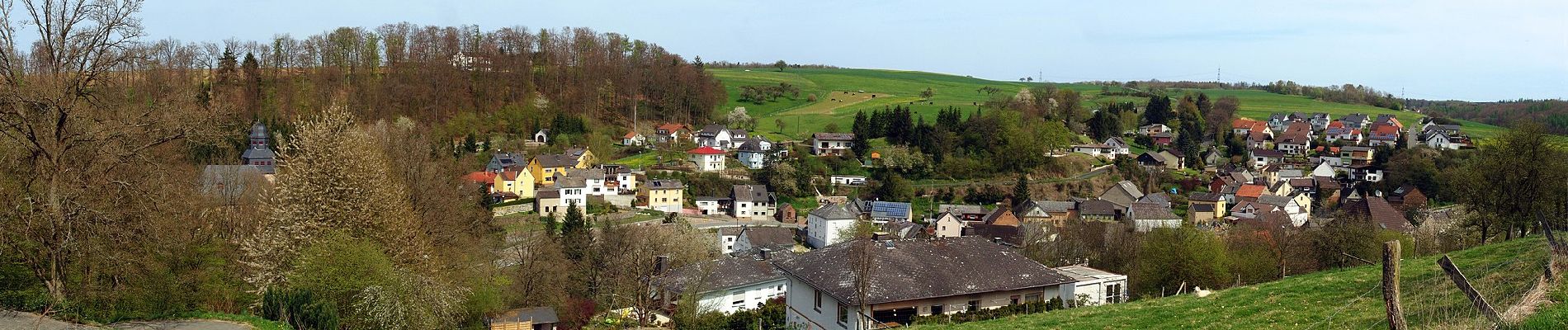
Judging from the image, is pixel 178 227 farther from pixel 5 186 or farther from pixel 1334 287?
pixel 1334 287

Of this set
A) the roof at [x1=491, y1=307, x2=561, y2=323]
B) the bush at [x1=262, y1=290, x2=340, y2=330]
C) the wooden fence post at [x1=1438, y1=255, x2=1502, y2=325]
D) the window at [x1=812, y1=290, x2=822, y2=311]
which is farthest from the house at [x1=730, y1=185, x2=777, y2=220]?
the wooden fence post at [x1=1438, y1=255, x2=1502, y2=325]

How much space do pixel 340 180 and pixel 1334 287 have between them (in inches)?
567

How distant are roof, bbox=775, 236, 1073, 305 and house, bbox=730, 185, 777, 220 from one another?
3609cm

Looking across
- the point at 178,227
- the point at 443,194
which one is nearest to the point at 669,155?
the point at 443,194

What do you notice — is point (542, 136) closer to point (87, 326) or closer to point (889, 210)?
point (889, 210)

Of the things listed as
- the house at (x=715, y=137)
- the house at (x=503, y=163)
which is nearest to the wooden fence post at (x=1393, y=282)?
the house at (x=503, y=163)

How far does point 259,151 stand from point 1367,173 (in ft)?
235

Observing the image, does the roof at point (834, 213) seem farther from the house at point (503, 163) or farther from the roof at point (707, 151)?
the house at point (503, 163)

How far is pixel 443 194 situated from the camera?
Answer: 2372cm

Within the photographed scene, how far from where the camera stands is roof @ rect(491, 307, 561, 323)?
76.3 feet

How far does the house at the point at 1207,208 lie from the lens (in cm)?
5644

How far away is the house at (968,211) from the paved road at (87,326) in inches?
1796

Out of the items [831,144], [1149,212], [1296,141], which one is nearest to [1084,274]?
[1149,212]

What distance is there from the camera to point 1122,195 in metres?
60.4
